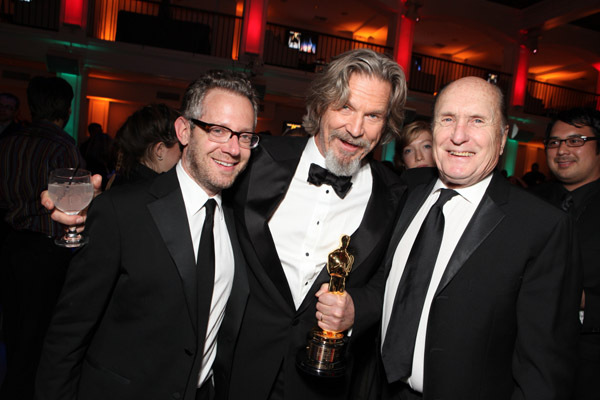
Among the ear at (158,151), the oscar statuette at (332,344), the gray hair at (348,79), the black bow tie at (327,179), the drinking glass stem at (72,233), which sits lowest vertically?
the oscar statuette at (332,344)

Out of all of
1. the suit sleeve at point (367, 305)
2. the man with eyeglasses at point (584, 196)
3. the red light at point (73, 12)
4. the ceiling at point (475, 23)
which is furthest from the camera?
the ceiling at point (475, 23)

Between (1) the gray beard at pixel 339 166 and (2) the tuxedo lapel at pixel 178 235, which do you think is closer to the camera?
(2) the tuxedo lapel at pixel 178 235

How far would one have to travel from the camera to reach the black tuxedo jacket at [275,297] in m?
1.85

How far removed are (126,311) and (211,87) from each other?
947 mm

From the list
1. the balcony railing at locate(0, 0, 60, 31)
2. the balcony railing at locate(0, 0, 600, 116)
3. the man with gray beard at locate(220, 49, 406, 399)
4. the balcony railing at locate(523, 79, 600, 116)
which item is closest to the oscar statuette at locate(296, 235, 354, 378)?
the man with gray beard at locate(220, 49, 406, 399)

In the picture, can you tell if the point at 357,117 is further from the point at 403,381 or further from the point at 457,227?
the point at 403,381

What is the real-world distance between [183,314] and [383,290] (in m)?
0.95

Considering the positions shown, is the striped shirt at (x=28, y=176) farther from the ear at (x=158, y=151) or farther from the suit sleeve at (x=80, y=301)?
the suit sleeve at (x=80, y=301)

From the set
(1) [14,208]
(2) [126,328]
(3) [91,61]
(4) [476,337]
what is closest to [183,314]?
(2) [126,328]

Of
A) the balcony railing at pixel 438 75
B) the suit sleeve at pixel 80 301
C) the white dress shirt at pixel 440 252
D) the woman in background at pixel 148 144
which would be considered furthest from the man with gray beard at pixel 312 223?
the balcony railing at pixel 438 75

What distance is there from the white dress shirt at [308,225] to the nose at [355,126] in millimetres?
227

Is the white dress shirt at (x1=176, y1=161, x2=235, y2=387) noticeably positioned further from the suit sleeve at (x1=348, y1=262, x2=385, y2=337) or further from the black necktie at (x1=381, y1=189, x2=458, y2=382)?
the black necktie at (x1=381, y1=189, x2=458, y2=382)

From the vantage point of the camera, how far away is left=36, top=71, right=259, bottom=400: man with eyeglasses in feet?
4.81

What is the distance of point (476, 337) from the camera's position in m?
1.54
